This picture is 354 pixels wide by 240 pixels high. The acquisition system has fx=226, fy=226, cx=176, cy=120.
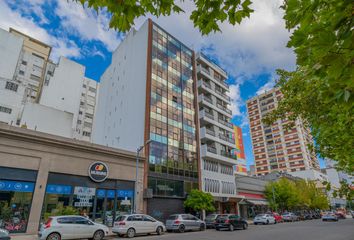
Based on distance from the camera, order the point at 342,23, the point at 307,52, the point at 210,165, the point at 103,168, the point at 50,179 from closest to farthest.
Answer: the point at 342,23, the point at 307,52, the point at 50,179, the point at 103,168, the point at 210,165

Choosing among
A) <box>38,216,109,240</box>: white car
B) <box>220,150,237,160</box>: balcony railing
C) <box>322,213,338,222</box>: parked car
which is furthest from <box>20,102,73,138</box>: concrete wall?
<box>322,213,338,222</box>: parked car

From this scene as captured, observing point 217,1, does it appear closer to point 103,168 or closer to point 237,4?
point 237,4

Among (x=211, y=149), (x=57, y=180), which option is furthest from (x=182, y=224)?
(x=211, y=149)

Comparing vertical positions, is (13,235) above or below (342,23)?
below

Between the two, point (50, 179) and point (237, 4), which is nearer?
point (237, 4)

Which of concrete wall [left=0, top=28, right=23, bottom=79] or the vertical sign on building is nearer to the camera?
concrete wall [left=0, top=28, right=23, bottom=79]

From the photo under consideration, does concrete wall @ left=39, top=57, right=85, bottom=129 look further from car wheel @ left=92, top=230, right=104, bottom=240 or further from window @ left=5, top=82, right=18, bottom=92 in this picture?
car wheel @ left=92, top=230, right=104, bottom=240

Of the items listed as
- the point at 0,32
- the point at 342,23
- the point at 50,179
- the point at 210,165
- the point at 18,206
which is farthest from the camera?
the point at 0,32

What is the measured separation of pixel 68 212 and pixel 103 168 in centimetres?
560

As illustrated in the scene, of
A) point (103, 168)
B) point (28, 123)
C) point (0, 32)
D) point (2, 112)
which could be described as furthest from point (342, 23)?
point (0, 32)

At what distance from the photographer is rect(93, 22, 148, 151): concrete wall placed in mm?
30844

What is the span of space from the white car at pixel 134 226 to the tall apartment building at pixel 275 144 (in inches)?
2693

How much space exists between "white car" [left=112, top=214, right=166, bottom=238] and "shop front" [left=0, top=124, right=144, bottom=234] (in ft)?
13.8

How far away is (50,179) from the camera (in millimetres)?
19438
